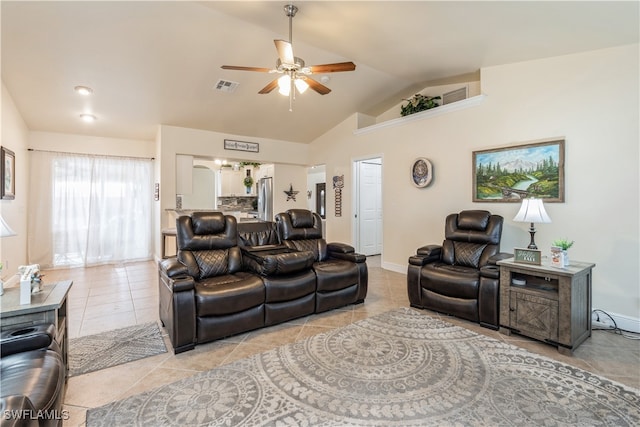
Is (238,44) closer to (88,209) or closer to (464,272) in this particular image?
(464,272)

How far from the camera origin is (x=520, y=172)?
3662 millimetres

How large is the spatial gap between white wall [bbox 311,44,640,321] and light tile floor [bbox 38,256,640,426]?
2.89 ft

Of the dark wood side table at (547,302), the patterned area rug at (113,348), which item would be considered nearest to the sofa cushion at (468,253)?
the dark wood side table at (547,302)

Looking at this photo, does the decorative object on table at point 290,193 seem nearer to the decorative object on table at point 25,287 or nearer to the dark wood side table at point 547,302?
the dark wood side table at point 547,302

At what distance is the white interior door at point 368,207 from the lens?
6352 mm

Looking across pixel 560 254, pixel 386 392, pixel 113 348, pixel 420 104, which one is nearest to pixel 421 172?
pixel 420 104

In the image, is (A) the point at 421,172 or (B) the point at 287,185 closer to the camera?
(A) the point at 421,172

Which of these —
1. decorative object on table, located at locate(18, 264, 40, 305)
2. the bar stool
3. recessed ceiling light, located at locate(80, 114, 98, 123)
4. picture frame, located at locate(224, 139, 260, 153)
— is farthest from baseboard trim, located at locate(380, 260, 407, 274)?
recessed ceiling light, located at locate(80, 114, 98, 123)

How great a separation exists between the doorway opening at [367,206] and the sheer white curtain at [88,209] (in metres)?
4.36

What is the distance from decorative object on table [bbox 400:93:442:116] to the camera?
15.6 feet

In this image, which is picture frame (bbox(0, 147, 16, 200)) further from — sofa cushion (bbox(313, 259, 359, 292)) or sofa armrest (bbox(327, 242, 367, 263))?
sofa armrest (bbox(327, 242, 367, 263))

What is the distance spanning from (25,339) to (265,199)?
6.23 meters

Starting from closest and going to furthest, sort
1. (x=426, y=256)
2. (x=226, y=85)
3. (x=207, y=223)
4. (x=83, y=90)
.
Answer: (x=207, y=223) < (x=426, y=256) < (x=83, y=90) < (x=226, y=85)

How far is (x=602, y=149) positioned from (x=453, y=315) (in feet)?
7.44
